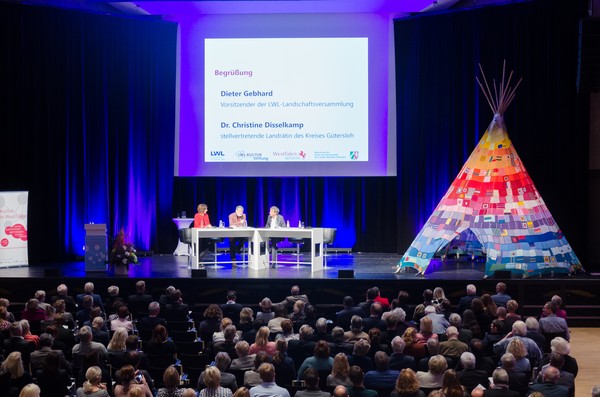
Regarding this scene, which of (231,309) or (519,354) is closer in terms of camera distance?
(519,354)

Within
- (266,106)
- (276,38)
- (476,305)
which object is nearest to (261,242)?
(266,106)

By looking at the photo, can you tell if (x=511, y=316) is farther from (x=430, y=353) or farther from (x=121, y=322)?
(x=121, y=322)

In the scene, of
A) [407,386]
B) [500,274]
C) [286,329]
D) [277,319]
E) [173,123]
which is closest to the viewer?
[407,386]

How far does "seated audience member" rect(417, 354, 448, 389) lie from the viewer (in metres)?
7.41

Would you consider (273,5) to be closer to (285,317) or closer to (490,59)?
(490,59)

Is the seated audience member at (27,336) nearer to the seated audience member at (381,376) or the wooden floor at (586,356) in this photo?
the seated audience member at (381,376)

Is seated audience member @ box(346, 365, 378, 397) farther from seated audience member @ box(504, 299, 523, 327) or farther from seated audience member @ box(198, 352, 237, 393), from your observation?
seated audience member @ box(504, 299, 523, 327)

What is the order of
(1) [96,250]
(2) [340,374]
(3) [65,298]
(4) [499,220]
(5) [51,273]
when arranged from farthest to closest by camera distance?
(1) [96,250], (4) [499,220], (5) [51,273], (3) [65,298], (2) [340,374]

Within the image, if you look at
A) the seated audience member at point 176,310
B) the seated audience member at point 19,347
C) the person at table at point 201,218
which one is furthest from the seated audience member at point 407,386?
the person at table at point 201,218

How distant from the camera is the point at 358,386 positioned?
702 centimetres

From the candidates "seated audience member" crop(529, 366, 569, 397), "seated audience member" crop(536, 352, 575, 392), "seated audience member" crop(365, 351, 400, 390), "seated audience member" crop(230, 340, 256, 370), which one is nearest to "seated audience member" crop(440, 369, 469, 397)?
"seated audience member" crop(365, 351, 400, 390)

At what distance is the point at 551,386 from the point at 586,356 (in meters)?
4.42

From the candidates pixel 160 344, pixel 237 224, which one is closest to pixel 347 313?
pixel 160 344

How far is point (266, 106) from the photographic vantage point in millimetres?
16484
